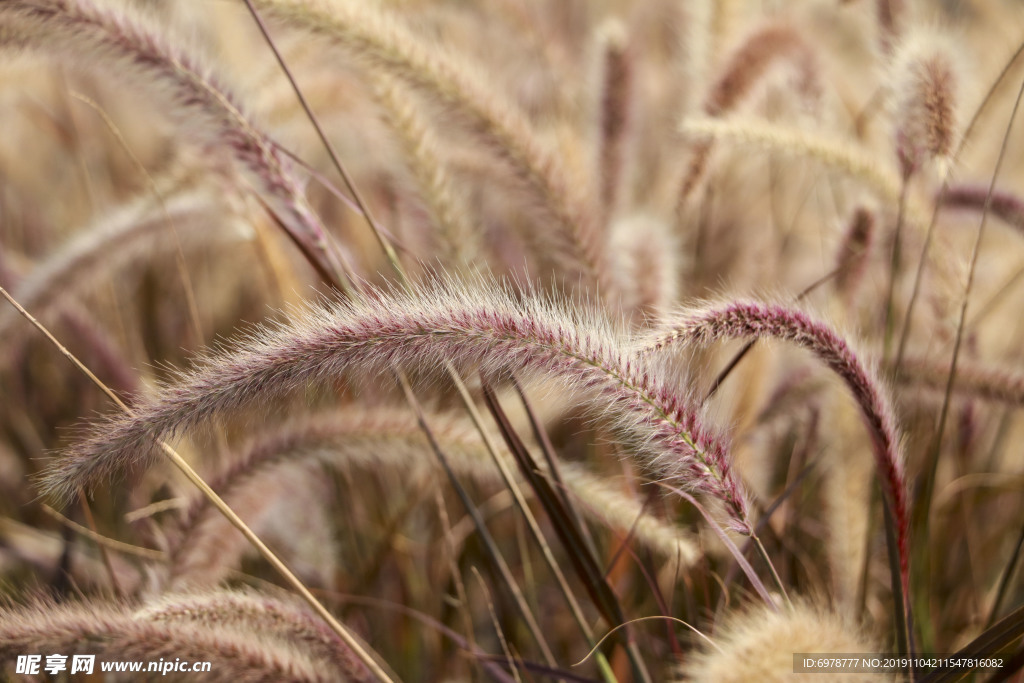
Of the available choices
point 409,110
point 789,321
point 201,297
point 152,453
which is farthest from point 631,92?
point 201,297

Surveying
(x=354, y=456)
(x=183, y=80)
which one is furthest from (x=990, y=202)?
(x=183, y=80)

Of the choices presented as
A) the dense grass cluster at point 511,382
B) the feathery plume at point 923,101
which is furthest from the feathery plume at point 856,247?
the feathery plume at point 923,101

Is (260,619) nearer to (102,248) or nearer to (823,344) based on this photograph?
(823,344)

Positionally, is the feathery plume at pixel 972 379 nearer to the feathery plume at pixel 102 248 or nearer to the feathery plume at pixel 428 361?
the feathery plume at pixel 428 361

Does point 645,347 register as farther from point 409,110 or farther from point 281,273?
point 281,273

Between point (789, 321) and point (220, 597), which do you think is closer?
point (789, 321)

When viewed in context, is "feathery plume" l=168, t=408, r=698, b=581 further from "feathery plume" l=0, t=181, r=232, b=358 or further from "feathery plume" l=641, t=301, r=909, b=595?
"feathery plume" l=0, t=181, r=232, b=358

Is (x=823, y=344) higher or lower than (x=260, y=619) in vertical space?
higher
